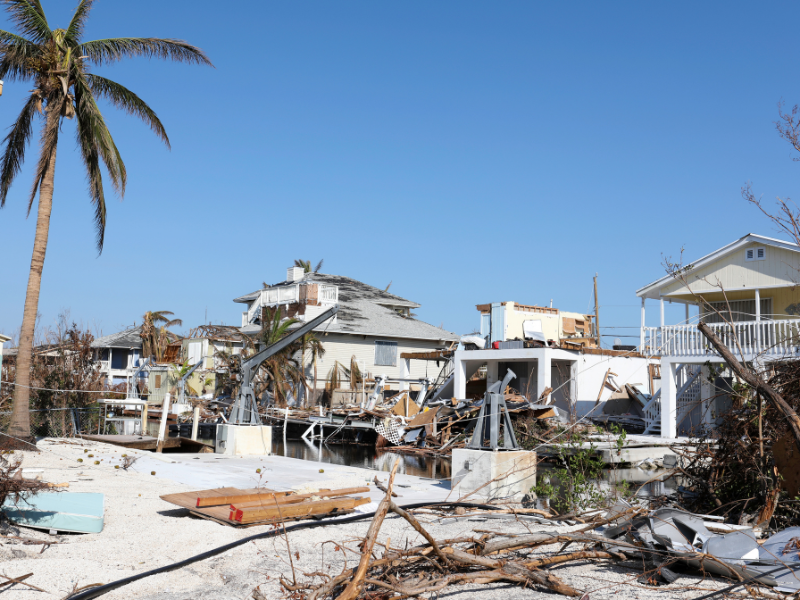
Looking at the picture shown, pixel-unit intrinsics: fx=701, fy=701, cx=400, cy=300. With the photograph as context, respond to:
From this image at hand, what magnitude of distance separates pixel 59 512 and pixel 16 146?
514 inches

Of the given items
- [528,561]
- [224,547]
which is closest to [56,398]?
[224,547]

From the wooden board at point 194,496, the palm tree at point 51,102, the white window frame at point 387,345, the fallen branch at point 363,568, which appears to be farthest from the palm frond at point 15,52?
the white window frame at point 387,345

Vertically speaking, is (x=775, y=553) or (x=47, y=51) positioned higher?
(x=47, y=51)

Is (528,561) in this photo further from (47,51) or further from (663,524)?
(47,51)

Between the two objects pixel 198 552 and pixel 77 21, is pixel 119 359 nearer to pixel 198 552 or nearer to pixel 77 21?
pixel 77 21

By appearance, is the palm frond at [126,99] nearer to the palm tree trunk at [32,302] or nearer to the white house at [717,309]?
the palm tree trunk at [32,302]

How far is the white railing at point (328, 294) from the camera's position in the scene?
42.0 meters

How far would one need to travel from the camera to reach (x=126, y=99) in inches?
738

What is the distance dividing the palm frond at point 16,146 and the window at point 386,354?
2618 centimetres

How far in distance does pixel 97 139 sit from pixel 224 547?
13.5 metres

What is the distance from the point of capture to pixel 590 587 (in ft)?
19.7

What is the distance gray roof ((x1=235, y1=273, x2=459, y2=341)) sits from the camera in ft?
137

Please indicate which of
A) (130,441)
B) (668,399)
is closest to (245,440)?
(130,441)

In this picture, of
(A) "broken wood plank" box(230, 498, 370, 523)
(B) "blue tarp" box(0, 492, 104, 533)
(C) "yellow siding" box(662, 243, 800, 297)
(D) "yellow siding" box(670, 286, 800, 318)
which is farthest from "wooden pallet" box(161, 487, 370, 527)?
(D) "yellow siding" box(670, 286, 800, 318)
